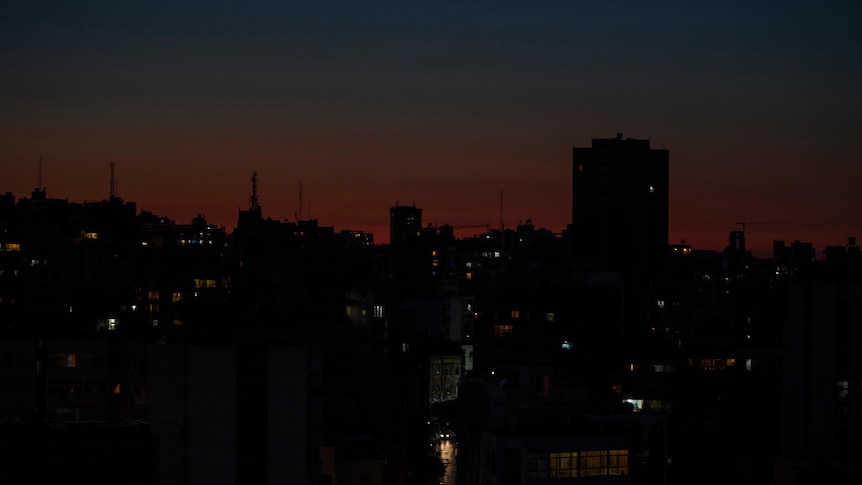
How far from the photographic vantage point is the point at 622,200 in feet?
338

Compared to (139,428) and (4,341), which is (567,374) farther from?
(139,428)

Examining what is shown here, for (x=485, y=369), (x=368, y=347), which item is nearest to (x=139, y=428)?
(x=368, y=347)

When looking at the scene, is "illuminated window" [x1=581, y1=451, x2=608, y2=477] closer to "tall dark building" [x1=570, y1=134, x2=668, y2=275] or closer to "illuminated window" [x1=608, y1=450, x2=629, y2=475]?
"illuminated window" [x1=608, y1=450, x2=629, y2=475]

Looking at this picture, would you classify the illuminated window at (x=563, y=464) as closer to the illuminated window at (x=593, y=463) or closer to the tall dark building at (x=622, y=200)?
the illuminated window at (x=593, y=463)

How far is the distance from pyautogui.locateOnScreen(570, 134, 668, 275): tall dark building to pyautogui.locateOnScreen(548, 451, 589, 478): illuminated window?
244ft

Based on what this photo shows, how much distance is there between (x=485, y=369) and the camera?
60.2 metres

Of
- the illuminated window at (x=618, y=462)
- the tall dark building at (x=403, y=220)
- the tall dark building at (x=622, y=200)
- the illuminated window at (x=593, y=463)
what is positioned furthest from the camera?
the tall dark building at (x=403, y=220)

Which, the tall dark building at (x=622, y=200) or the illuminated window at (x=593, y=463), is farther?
the tall dark building at (x=622, y=200)

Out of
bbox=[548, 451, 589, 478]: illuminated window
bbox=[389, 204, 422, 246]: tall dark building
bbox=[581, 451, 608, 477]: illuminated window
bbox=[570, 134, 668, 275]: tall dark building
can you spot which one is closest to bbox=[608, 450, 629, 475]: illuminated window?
bbox=[581, 451, 608, 477]: illuminated window

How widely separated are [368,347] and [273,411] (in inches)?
975

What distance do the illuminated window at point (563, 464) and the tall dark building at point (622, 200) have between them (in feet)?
244

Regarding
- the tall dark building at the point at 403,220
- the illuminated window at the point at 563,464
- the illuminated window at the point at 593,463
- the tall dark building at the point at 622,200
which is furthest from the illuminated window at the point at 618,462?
the tall dark building at the point at 403,220

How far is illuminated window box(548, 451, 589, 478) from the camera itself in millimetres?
26531

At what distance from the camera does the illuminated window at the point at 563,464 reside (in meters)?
26.5
